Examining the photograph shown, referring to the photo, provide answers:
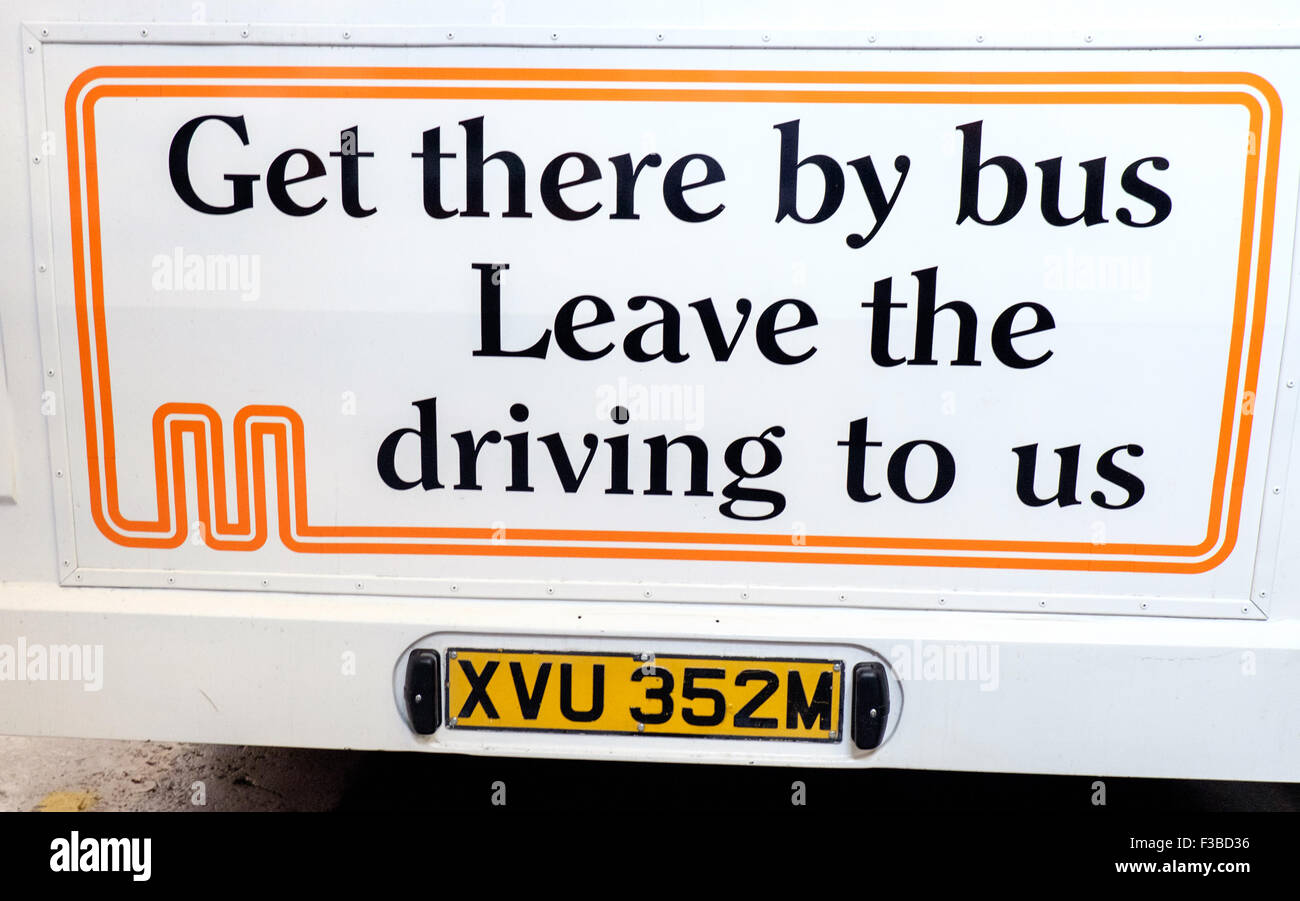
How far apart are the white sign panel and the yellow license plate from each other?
0.13 m

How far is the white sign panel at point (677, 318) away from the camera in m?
1.51

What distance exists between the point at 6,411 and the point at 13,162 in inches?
16.8

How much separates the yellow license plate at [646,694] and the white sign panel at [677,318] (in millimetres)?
129

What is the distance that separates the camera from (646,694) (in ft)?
5.48

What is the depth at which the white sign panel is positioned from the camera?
4.97 feet

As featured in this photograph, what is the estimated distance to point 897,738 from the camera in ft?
5.49

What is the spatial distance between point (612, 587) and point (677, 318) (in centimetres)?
49

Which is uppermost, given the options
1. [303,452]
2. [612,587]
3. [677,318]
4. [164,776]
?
[677,318]
